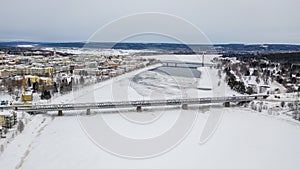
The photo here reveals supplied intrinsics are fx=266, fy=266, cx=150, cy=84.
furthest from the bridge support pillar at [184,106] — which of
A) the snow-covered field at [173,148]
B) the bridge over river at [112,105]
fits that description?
the snow-covered field at [173,148]

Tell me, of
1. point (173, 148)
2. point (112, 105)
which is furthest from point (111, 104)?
point (173, 148)

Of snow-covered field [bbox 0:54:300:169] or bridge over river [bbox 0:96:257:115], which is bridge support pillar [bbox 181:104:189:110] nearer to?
bridge over river [bbox 0:96:257:115]

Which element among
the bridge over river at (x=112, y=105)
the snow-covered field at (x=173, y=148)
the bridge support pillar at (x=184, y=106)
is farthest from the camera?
the bridge support pillar at (x=184, y=106)

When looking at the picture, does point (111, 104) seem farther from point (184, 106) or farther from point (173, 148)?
point (173, 148)

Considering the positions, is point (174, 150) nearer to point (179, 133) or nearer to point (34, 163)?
point (179, 133)

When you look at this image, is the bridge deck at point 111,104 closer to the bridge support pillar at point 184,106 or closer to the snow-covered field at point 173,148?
the bridge support pillar at point 184,106

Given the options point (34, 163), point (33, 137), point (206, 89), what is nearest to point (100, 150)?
point (34, 163)

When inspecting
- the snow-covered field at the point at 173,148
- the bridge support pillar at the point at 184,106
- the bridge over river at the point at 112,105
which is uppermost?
the bridge over river at the point at 112,105

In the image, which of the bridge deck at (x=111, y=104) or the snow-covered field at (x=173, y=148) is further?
the bridge deck at (x=111, y=104)
